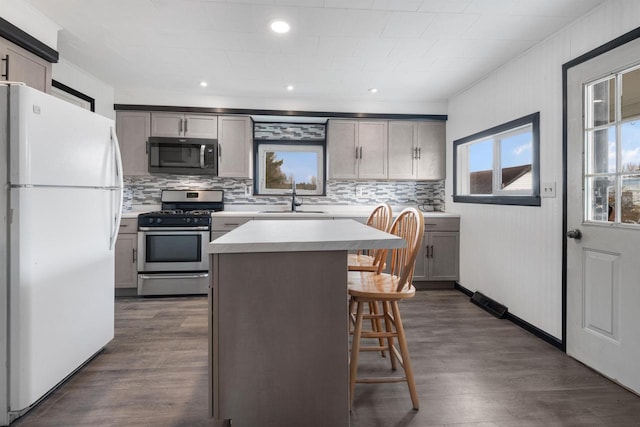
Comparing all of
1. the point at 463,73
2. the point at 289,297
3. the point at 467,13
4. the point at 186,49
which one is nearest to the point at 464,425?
the point at 289,297

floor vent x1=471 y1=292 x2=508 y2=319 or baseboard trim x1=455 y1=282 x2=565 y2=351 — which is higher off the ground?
floor vent x1=471 y1=292 x2=508 y2=319

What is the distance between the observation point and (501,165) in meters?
3.27

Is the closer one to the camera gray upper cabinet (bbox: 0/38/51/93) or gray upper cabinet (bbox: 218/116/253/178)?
gray upper cabinet (bbox: 0/38/51/93)

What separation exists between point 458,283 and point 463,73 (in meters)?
2.30

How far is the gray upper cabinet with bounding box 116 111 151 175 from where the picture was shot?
150 inches

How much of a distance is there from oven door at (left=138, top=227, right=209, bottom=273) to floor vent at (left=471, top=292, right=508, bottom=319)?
286 centimetres

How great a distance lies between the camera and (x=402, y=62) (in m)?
2.99

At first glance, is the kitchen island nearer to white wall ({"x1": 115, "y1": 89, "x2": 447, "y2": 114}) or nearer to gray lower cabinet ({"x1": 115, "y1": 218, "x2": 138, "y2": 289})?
gray lower cabinet ({"x1": 115, "y1": 218, "x2": 138, "y2": 289})

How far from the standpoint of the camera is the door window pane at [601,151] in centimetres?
198

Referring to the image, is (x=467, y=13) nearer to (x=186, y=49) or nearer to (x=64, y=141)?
(x=186, y=49)

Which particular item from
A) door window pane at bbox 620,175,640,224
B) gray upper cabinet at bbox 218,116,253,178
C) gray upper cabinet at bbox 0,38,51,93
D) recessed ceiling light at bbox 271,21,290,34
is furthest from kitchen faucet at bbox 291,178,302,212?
door window pane at bbox 620,175,640,224

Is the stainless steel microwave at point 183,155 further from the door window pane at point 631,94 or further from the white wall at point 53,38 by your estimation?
the door window pane at point 631,94

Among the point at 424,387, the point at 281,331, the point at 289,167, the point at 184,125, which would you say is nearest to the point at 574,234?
the point at 424,387

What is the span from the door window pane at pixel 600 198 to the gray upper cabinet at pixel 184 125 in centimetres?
361
